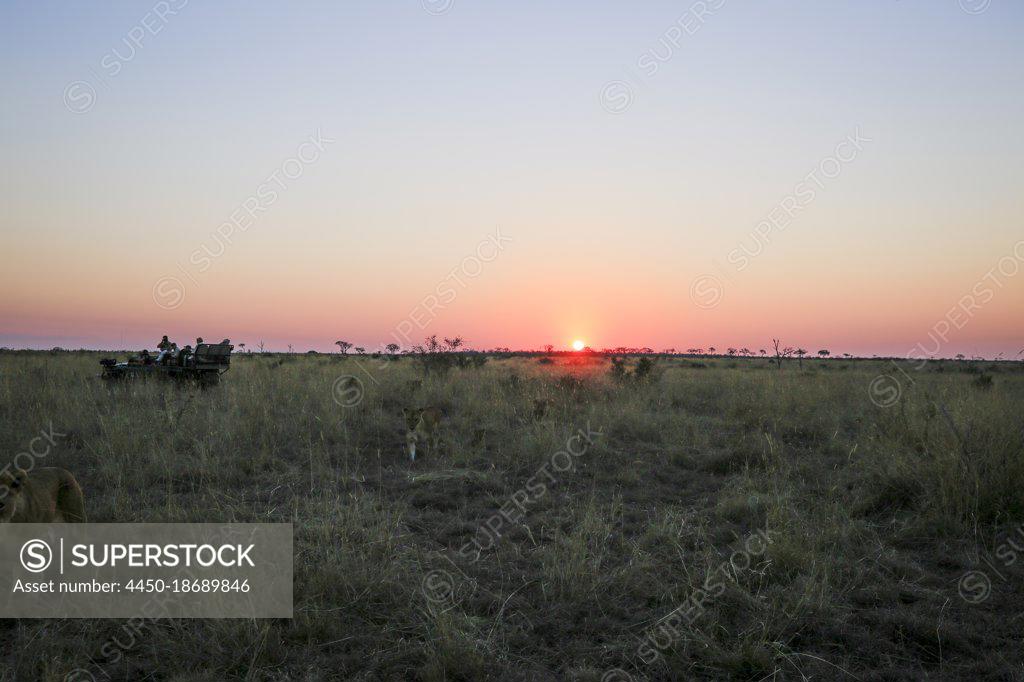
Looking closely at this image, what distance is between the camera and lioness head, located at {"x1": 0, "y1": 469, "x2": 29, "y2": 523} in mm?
3646

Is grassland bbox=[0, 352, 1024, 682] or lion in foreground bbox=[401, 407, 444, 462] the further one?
lion in foreground bbox=[401, 407, 444, 462]

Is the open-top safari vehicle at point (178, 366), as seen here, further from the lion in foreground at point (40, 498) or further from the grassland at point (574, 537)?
the lion in foreground at point (40, 498)

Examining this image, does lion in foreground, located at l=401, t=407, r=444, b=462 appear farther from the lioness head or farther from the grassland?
the lioness head

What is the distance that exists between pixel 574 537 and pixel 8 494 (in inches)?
155

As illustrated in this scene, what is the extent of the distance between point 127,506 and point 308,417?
12.1 feet

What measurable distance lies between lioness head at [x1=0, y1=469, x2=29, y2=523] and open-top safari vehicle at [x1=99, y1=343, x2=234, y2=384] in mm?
9283

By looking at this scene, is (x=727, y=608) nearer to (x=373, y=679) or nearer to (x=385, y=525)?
(x=373, y=679)

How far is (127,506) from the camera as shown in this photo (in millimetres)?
5371

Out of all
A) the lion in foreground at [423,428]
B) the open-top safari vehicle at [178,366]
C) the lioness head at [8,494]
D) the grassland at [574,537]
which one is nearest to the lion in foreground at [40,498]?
the lioness head at [8,494]

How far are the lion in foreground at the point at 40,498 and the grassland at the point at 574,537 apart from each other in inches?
24.5

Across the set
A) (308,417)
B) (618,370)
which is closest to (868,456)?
(308,417)

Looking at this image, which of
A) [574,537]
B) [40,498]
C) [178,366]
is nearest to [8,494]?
[40,498]

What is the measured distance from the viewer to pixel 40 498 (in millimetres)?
4059

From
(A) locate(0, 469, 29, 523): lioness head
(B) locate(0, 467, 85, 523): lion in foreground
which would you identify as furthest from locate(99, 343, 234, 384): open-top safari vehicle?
(A) locate(0, 469, 29, 523): lioness head
